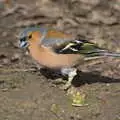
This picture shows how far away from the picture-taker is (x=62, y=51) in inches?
281

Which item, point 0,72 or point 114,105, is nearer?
point 114,105

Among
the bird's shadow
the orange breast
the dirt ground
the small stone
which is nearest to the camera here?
the dirt ground

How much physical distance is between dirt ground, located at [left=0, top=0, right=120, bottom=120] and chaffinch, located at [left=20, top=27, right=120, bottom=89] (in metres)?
0.30

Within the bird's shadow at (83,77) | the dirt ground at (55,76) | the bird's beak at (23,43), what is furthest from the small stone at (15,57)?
the bird's beak at (23,43)

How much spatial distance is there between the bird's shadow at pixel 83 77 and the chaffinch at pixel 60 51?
355 millimetres

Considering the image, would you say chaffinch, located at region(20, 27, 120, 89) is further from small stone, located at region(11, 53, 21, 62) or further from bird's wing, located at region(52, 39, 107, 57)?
small stone, located at region(11, 53, 21, 62)

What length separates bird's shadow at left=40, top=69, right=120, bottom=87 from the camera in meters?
7.55

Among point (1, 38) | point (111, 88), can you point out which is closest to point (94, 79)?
point (111, 88)

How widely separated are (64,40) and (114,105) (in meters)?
1.09

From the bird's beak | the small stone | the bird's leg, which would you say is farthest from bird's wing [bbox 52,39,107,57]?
the small stone

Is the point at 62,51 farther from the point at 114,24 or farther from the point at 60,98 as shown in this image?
the point at 114,24

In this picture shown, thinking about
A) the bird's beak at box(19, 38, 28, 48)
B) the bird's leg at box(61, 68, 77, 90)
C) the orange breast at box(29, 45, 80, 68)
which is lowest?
the bird's leg at box(61, 68, 77, 90)

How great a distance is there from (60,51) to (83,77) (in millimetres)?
834

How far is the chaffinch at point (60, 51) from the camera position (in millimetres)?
7117
